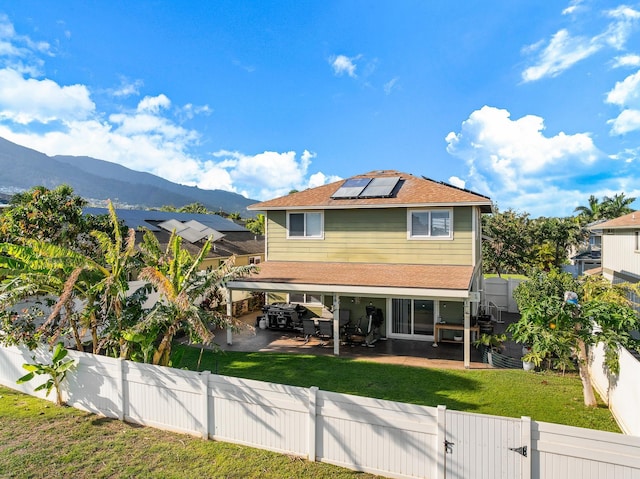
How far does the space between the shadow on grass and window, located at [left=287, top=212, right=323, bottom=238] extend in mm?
5484

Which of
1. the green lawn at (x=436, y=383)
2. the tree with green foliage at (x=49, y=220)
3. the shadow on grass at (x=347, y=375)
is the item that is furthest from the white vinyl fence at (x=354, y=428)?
the tree with green foliage at (x=49, y=220)

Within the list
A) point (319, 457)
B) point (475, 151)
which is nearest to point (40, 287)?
point (319, 457)

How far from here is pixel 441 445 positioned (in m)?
5.10

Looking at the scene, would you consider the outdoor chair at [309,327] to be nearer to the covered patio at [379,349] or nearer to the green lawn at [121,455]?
the covered patio at [379,349]

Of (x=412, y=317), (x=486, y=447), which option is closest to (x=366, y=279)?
(x=412, y=317)

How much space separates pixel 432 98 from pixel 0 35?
71.0ft

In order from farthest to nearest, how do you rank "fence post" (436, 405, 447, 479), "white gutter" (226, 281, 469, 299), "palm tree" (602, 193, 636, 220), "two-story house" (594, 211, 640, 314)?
"palm tree" (602, 193, 636, 220)
"two-story house" (594, 211, 640, 314)
"white gutter" (226, 281, 469, 299)
"fence post" (436, 405, 447, 479)

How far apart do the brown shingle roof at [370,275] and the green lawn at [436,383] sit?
2.42 m

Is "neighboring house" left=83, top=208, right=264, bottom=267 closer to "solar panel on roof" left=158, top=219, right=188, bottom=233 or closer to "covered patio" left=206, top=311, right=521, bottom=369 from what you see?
"solar panel on roof" left=158, top=219, right=188, bottom=233

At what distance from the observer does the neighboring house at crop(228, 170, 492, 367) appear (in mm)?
12398

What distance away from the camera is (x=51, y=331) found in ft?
30.0

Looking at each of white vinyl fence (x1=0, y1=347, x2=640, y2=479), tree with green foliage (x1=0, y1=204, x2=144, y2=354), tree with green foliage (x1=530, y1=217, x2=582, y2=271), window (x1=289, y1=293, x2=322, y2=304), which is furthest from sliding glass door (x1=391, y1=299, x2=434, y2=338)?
tree with green foliage (x1=530, y1=217, x2=582, y2=271)

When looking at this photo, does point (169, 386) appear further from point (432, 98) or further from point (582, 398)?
point (432, 98)

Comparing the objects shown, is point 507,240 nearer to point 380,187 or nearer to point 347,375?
point 380,187
